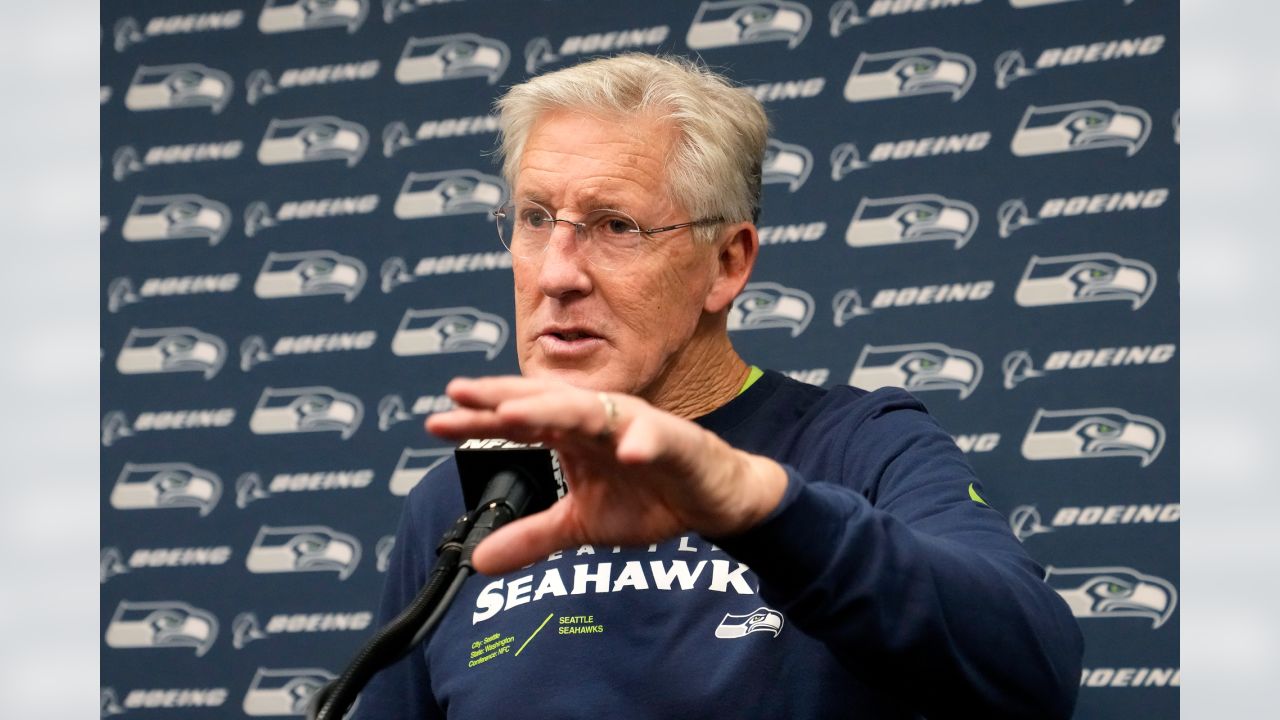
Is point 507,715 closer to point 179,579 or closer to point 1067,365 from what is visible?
point 1067,365

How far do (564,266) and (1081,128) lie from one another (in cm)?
185

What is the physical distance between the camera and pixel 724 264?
62.7 inches

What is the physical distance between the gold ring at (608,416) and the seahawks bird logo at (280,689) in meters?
2.58

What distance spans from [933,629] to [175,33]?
3.20 metres

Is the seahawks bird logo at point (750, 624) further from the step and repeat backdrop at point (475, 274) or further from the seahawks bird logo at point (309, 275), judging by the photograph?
the seahawks bird logo at point (309, 275)

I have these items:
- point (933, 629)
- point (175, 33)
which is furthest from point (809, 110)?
point (933, 629)

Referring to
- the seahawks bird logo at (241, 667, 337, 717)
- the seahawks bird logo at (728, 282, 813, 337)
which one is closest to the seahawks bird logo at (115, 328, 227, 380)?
the seahawks bird logo at (241, 667, 337, 717)

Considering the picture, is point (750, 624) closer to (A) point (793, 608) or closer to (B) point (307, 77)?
(A) point (793, 608)

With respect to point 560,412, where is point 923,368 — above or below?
below

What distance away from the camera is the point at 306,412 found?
3248mm

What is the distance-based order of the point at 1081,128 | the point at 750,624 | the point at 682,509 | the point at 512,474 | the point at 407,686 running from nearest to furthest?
the point at 682,509 → the point at 512,474 → the point at 750,624 → the point at 407,686 → the point at 1081,128

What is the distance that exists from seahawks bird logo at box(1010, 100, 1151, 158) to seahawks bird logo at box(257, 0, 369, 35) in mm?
1790

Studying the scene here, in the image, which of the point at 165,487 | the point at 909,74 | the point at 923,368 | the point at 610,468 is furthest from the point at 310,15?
the point at 610,468

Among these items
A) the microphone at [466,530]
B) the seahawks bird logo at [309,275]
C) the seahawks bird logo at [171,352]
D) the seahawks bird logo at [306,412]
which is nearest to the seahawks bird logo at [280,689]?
the seahawks bird logo at [306,412]
